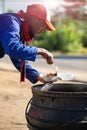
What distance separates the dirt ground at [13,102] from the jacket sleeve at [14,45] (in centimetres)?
230

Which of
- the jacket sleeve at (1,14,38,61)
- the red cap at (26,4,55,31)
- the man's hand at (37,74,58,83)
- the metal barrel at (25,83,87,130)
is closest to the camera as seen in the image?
the metal barrel at (25,83,87,130)

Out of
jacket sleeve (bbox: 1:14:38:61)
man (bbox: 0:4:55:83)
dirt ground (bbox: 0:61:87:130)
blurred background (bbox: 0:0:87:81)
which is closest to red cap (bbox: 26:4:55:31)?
man (bbox: 0:4:55:83)

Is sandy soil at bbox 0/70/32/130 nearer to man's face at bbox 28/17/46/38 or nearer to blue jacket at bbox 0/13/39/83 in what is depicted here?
man's face at bbox 28/17/46/38

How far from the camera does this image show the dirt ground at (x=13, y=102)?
8.87 metres

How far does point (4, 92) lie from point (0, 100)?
0.87 m

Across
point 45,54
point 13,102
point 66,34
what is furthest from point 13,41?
point 66,34

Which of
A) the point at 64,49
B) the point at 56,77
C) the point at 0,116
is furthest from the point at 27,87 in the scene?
the point at 64,49

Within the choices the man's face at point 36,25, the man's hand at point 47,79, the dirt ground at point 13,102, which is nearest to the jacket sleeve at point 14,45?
the man's face at point 36,25

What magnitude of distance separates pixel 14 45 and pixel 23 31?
21.6 inches

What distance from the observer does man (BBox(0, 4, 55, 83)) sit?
6.41 metres

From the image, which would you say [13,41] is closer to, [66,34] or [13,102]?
[13,102]

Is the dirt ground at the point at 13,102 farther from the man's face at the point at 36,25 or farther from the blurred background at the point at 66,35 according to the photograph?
the blurred background at the point at 66,35

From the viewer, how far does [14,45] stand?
6355 mm

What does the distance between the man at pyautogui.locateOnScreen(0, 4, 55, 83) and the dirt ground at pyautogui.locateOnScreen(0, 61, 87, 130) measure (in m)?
1.80
